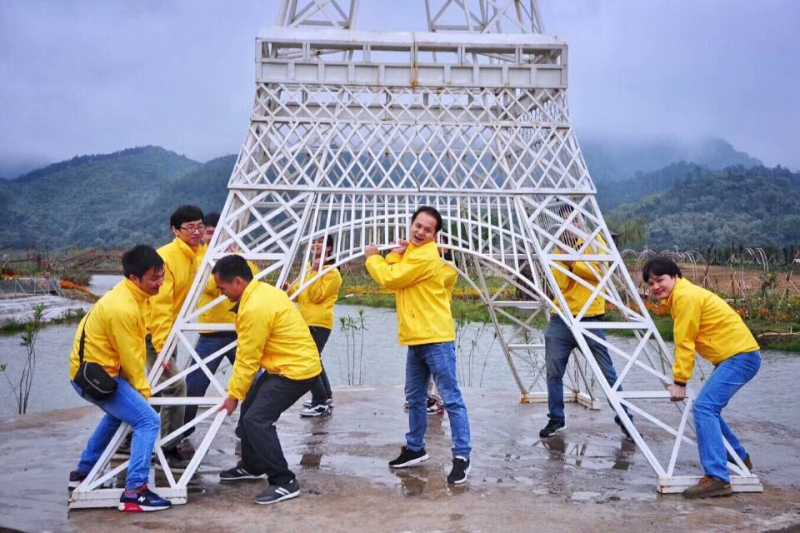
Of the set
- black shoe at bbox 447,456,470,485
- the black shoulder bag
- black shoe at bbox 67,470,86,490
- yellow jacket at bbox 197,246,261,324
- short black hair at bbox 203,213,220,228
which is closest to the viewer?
the black shoulder bag

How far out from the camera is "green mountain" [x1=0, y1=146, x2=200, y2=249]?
81.7 meters

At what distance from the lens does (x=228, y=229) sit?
238 inches

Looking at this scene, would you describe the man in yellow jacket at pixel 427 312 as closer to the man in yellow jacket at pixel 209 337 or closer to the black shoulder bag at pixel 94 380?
the man in yellow jacket at pixel 209 337

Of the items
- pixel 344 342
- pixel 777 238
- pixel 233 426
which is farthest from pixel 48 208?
pixel 233 426

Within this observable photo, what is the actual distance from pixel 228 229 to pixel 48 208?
9695 cm

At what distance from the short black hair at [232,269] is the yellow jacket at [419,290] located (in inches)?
37.5

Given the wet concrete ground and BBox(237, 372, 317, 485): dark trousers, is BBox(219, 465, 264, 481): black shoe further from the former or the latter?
BBox(237, 372, 317, 485): dark trousers

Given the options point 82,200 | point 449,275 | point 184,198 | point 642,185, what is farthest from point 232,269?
point 642,185

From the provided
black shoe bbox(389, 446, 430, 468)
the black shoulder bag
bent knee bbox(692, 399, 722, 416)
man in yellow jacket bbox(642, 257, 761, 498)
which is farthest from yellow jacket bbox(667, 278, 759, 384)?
the black shoulder bag

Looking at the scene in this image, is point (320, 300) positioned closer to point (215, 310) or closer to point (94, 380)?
point (215, 310)

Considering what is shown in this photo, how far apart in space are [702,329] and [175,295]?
153 inches

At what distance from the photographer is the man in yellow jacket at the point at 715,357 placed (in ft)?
16.6

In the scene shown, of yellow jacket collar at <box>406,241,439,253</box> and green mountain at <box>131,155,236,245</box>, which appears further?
green mountain at <box>131,155,236,245</box>

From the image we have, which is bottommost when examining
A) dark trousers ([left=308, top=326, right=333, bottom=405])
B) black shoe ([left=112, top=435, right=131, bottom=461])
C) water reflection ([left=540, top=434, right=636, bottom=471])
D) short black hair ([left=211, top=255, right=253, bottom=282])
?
water reflection ([left=540, top=434, right=636, bottom=471])
